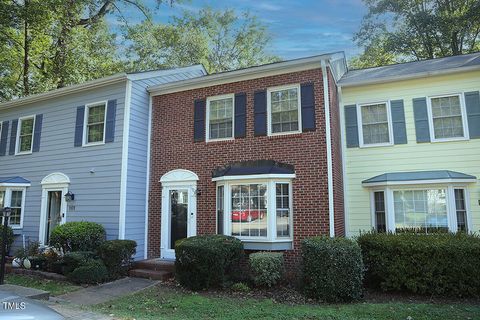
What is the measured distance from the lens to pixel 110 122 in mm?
11531

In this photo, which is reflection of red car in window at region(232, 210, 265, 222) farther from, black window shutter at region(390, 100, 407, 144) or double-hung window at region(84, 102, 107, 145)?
double-hung window at region(84, 102, 107, 145)

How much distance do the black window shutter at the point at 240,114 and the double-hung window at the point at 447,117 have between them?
5.40 m

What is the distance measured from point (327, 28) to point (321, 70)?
1183 cm

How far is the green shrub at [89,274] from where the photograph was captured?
9.13 meters

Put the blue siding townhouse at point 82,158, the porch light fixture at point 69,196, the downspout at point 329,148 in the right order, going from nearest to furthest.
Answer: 1. the downspout at point 329,148
2. the blue siding townhouse at point 82,158
3. the porch light fixture at point 69,196

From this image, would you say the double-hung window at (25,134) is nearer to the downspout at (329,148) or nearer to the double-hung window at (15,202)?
the double-hung window at (15,202)

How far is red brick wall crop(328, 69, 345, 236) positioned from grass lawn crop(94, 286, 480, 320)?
2801 mm

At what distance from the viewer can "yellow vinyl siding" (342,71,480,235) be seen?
9.98 meters

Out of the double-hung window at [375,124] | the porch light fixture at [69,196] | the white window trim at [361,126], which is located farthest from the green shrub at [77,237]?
the double-hung window at [375,124]

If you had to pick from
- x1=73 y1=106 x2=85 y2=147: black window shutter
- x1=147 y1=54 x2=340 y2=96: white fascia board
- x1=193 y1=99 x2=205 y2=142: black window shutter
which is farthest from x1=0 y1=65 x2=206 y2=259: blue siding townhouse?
x1=193 y1=99 x2=205 y2=142: black window shutter

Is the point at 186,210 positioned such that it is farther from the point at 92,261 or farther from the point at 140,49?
the point at 140,49

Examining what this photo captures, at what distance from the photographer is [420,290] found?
7875 mm

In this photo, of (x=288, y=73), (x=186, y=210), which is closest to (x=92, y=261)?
(x=186, y=210)

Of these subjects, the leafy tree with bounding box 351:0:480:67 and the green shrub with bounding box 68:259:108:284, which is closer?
the green shrub with bounding box 68:259:108:284
